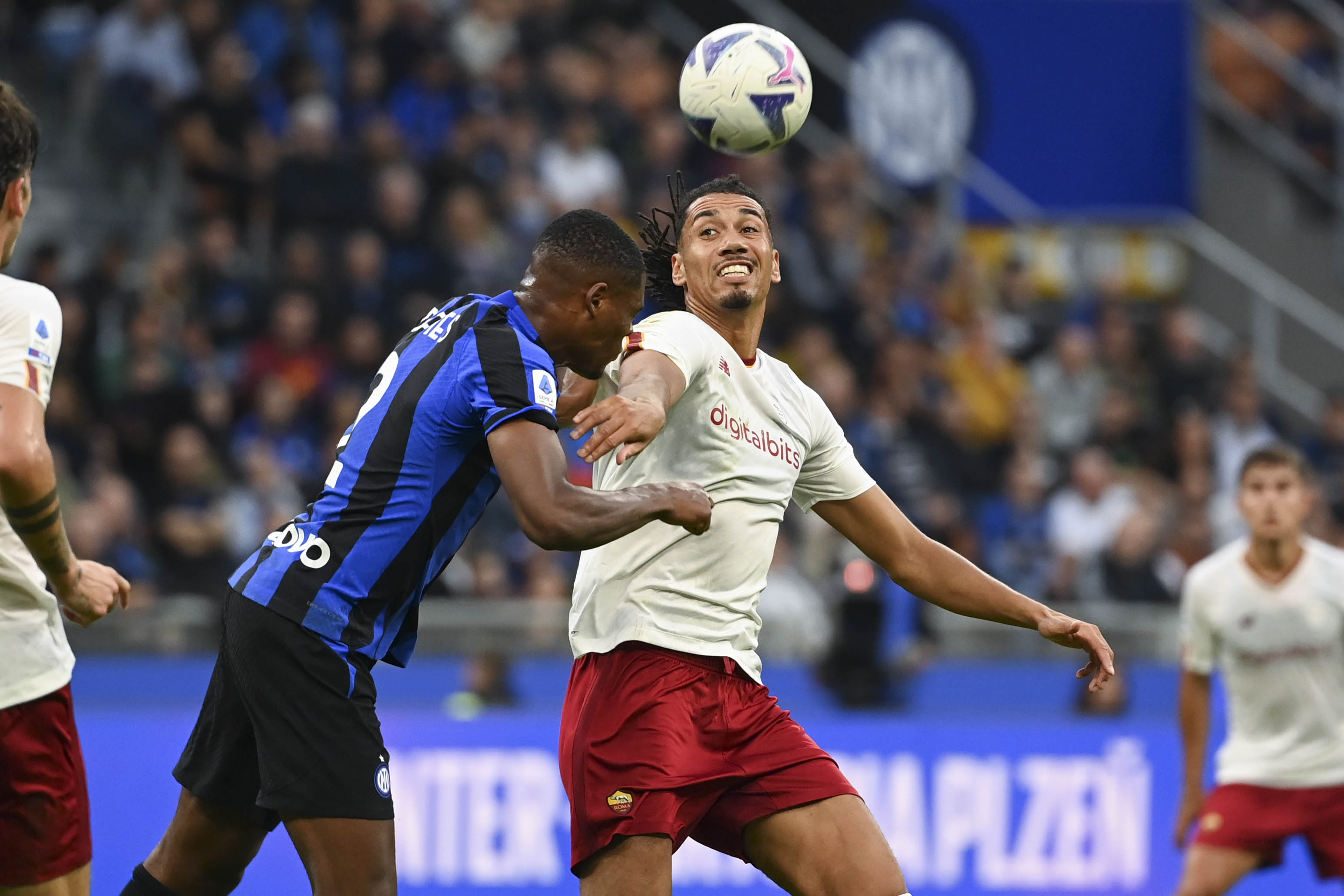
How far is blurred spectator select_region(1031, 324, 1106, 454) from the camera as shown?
13.1 metres

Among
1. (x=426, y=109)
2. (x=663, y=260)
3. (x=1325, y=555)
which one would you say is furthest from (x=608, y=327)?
(x=426, y=109)

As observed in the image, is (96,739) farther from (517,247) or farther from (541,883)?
(517,247)

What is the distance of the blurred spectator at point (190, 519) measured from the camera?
10.2m

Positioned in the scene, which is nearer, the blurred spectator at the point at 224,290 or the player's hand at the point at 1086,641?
the player's hand at the point at 1086,641

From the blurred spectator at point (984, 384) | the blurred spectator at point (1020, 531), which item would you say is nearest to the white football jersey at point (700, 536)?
the blurred spectator at point (1020, 531)

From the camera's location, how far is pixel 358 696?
4.26 metres

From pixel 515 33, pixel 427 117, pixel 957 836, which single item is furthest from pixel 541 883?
pixel 515 33

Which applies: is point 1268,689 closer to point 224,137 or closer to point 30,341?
point 30,341

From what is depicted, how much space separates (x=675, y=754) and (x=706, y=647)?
30 cm

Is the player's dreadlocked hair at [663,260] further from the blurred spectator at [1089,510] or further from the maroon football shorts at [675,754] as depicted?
the blurred spectator at [1089,510]

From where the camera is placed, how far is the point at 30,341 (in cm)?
422

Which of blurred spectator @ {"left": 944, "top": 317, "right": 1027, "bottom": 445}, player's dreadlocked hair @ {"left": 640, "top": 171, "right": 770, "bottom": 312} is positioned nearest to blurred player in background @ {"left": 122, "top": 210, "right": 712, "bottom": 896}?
player's dreadlocked hair @ {"left": 640, "top": 171, "right": 770, "bottom": 312}

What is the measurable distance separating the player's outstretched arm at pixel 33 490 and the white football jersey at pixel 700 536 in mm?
1368

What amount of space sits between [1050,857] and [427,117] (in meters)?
7.26
